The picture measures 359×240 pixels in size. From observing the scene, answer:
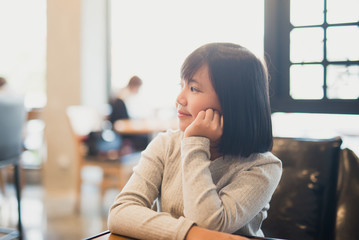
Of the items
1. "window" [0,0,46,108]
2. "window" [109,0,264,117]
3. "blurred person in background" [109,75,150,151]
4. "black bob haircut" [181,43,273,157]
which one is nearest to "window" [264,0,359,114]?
"black bob haircut" [181,43,273,157]

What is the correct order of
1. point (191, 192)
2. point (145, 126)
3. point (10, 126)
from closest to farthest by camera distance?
point (191, 192), point (10, 126), point (145, 126)

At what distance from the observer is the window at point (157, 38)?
15.2 feet

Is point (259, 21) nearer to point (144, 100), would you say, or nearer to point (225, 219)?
point (144, 100)

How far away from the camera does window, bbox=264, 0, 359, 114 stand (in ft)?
7.83

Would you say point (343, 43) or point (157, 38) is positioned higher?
point (157, 38)

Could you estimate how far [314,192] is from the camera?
1295mm

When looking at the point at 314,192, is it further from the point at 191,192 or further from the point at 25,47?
the point at 25,47

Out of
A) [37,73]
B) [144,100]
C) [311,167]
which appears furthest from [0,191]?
[311,167]

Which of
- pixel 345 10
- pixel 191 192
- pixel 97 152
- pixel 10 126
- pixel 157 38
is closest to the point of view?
pixel 191 192

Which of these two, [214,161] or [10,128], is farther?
[10,128]

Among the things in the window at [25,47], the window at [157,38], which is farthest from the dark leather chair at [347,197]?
the window at [25,47]

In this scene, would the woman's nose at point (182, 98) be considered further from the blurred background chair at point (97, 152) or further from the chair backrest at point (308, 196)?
the blurred background chair at point (97, 152)

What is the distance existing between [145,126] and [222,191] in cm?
313

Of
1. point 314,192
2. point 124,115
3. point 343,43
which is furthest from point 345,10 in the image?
point 124,115
